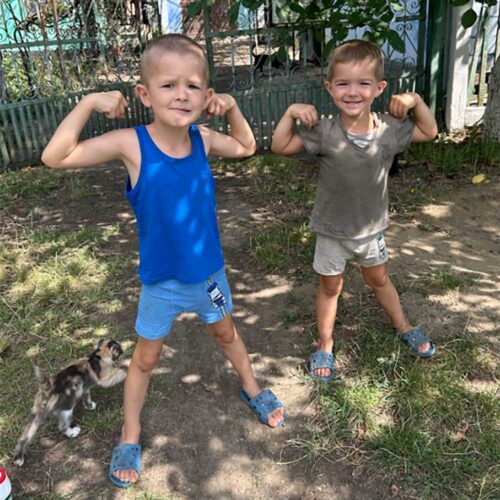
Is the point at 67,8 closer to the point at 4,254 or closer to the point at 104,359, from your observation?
the point at 4,254

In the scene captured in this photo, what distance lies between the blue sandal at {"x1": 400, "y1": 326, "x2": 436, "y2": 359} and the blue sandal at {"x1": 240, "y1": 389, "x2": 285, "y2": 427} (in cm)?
83

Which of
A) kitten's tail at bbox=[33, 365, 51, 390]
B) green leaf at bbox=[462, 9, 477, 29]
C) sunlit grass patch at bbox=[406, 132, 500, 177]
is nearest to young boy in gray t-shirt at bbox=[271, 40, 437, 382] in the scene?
kitten's tail at bbox=[33, 365, 51, 390]

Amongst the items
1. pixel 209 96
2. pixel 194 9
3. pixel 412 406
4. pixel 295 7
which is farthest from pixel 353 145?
pixel 194 9

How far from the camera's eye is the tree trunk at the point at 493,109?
225 inches

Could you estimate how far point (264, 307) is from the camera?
379 cm

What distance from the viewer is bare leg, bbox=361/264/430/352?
2.97 m

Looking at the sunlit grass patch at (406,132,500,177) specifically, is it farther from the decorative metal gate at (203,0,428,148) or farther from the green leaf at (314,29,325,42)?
the green leaf at (314,29,325,42)

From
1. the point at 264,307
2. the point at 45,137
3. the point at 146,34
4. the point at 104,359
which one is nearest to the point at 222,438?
the point at 104,359

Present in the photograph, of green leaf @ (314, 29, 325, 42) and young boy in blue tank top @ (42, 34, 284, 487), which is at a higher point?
green leaf @ (314, 29, 325, 42)

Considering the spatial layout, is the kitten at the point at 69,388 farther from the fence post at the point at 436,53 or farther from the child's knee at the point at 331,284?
the fence post at the point at 436,53

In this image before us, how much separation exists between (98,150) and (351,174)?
1.15m

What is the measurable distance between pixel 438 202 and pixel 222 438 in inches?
134

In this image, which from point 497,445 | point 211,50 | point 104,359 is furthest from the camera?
point 211,50

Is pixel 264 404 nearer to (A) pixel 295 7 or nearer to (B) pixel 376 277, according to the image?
(B) pixel 376 277
